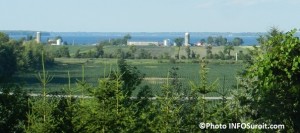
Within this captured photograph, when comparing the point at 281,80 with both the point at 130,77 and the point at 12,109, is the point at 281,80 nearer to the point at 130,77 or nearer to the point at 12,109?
the point at 130,77

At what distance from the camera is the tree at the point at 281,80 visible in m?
8.37

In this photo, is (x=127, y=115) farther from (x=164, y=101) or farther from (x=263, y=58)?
(x=263, y=58)

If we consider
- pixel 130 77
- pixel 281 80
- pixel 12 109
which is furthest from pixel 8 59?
pixel 281 80

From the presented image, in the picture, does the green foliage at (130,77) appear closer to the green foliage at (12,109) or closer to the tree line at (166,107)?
the tree line at (166,107)

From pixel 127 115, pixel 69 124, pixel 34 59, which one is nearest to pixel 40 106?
pixel 69 124

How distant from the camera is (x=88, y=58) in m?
91.3

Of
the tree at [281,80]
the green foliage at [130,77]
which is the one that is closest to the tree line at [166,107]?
the tree at [281,80]

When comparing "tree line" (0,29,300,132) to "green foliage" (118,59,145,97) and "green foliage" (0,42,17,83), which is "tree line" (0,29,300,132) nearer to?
"green foliage" (118,59,145,97)

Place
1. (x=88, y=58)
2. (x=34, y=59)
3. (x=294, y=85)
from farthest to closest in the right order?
(x=88, y=58) → (x=34, y=59) → (x=294, y=85)

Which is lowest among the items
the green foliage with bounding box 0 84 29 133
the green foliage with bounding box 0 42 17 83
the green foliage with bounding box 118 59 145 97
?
the green foliage with bounding box 0 42 17 83

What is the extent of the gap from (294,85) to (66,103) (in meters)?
4.12

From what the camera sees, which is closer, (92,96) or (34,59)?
(92,96)

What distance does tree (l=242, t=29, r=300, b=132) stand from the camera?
8367mm

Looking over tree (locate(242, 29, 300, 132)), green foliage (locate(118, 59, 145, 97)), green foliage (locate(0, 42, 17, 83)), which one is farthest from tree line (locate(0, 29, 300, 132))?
green foliage (locate(0, 42, 17, 83))
